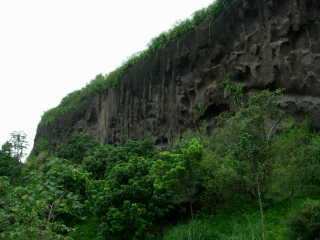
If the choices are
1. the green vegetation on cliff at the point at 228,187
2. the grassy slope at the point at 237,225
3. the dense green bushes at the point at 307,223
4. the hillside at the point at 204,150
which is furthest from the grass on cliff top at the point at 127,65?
the dense green bushes at the point at 307,223

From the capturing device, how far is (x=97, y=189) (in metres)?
→ 15.7

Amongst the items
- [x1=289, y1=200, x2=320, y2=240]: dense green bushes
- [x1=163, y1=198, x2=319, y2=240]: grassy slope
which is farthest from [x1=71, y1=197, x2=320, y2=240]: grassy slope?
[x1=289, y1=200, x2=320, y2=240]: dense green bushes

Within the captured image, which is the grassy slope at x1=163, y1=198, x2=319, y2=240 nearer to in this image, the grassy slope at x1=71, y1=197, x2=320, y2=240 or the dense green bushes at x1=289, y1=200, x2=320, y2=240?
the grassy slope at x1=71, y1=197, x2=320, y2=240

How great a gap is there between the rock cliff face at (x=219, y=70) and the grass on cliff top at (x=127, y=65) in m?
0.36

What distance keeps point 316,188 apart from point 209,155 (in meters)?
3.01

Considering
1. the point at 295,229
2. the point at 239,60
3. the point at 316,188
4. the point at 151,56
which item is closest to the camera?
the point at 295,229

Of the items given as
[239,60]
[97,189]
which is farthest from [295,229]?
[239,60]

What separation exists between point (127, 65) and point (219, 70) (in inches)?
312

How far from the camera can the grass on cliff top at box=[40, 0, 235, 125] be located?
71.1ft

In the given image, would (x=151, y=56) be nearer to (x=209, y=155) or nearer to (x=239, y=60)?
(x=239, y=60)

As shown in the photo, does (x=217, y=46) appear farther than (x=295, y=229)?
Yes

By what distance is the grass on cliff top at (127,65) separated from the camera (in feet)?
71.1

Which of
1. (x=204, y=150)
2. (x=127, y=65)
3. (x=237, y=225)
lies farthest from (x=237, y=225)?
(x=127, y=65)

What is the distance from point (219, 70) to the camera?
1998cm
